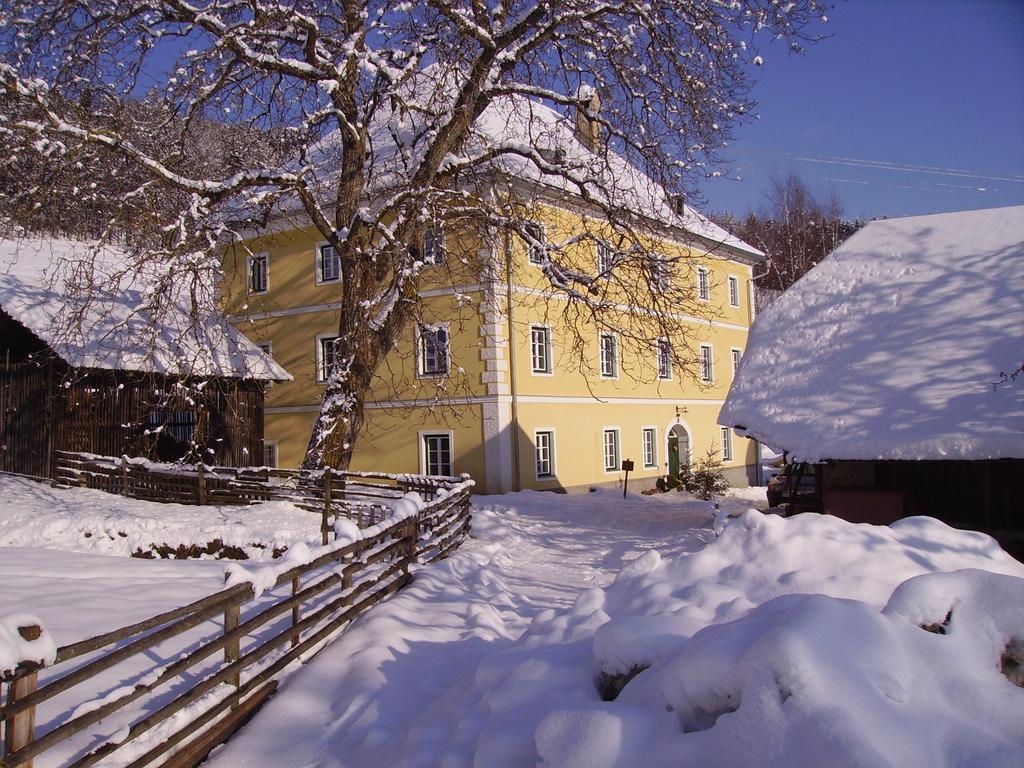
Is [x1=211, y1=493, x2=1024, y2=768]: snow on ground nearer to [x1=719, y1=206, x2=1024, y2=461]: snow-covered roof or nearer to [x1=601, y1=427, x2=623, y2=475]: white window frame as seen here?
[x1=719, y1=206, x2=1024, y2=461]: snow-covered roof

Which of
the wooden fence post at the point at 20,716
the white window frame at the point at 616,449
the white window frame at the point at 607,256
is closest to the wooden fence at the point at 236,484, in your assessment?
the white window frame at the point at 607,256

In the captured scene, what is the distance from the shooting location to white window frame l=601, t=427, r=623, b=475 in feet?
82.9

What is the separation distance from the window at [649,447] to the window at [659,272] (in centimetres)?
1470

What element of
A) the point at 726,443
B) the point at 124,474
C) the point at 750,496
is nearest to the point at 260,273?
the point at 124,474

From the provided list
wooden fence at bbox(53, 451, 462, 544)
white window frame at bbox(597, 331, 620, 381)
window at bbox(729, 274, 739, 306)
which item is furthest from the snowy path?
window at bbox(729, 274, 739, 306)

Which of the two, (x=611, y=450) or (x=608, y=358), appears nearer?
(x=611, y=450)

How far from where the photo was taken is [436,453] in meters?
23.0

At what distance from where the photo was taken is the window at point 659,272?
13.0m

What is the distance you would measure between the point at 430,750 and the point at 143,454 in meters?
16.9

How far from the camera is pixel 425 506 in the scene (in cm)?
1059

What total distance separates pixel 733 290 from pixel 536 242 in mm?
22446

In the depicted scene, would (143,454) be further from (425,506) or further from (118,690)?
(118,690)

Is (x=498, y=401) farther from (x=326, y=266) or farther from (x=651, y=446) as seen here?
(x=651, y=446)

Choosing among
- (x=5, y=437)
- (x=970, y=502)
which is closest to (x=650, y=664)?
(x=970, y=502)
